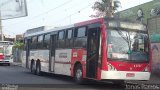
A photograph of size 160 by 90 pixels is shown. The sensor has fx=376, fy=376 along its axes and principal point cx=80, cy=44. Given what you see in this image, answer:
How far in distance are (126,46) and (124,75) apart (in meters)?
1.16

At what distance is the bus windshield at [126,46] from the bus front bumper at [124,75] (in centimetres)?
56

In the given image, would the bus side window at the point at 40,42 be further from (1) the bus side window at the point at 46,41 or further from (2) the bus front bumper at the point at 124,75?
(2) the bus front bumper at the point at 124,75

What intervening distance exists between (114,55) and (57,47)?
19.9ft

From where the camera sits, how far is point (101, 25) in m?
15.0

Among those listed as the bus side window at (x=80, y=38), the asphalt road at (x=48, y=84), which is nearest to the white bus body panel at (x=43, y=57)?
the asphalt road at (x=48, y=84)

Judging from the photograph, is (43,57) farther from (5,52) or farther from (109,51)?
(5,52)

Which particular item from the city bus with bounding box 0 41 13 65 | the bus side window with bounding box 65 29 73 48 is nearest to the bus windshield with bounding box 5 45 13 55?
the city bus with bounding box 0 41 13 65

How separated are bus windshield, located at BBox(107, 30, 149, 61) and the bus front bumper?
56 centimetres

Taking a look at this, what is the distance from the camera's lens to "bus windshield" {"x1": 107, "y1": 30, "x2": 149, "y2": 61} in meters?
14.8

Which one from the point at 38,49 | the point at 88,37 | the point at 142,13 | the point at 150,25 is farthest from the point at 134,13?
the point at 88,37

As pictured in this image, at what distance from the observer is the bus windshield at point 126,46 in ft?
48.5

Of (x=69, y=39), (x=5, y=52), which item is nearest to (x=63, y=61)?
(x=69, y=39)

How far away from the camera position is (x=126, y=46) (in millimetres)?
14969

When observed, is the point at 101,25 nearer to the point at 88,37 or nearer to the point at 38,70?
the point at 88,37
